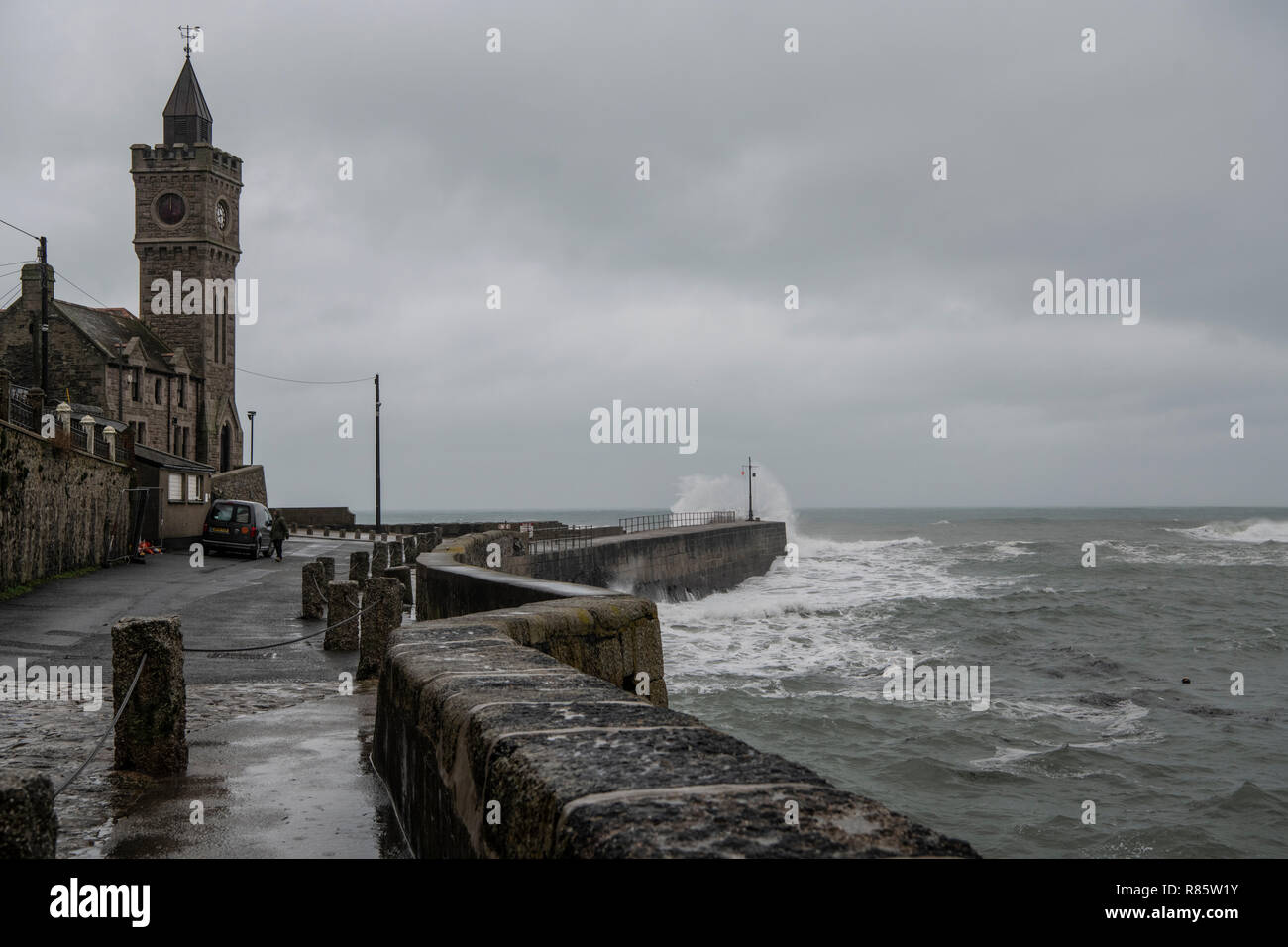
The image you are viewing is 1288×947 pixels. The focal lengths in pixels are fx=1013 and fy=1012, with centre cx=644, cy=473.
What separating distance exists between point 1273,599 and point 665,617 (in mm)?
20540

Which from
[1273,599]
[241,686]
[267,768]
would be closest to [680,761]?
[267,768]

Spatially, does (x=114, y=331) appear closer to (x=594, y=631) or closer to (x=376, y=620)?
(x=376, y=620)

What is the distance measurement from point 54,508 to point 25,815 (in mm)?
19687

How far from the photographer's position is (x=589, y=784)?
2180 mm

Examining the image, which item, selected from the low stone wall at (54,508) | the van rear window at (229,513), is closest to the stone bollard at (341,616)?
the low stone wall at (54,508)

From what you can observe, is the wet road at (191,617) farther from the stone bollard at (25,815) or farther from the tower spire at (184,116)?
the tower spire at (184,116)

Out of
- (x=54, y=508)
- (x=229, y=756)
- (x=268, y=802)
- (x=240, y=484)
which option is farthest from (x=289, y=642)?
(x=240, y=484)

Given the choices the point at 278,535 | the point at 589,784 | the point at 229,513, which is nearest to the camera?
the point at 589,784

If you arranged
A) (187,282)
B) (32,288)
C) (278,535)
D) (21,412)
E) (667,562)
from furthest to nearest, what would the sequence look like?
1. (187,282)
2. (32,288)
3. (667,562)
4. (278,535)
5. (21,412)
